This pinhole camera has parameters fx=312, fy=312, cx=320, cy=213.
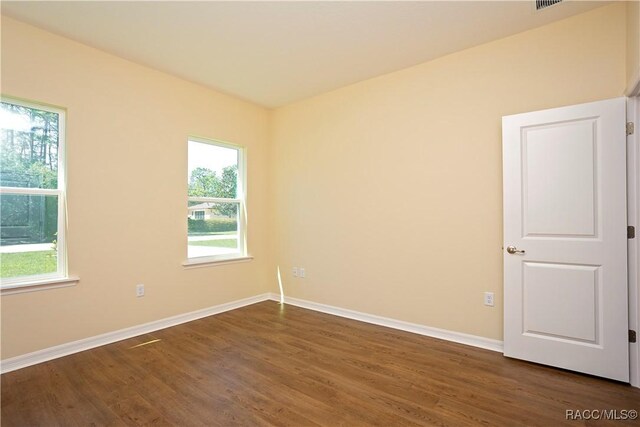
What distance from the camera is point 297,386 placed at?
227 centimetres

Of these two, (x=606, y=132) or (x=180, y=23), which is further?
(x=180, y=23)

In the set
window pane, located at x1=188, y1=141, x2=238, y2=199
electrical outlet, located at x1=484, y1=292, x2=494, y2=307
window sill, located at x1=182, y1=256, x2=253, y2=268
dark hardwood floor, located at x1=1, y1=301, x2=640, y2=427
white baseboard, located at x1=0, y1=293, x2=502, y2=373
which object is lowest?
dark hardwood floor, located at x1=1, y1=301, x2=640, y2=427

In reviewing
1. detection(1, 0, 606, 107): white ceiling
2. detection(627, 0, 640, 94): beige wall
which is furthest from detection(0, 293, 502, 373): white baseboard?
detection(1, 0, 606, 107): white ceiling

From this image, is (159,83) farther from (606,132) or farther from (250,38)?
(606,132)

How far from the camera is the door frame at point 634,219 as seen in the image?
2223mm

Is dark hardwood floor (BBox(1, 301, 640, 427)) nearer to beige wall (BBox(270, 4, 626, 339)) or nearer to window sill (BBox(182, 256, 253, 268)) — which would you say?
beige wall (BBox(270, 4, 626, 339))

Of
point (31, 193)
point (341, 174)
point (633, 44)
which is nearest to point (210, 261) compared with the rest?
point (31, 193)

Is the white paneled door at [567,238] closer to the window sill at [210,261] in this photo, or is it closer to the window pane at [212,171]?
the window sill at [210,261]

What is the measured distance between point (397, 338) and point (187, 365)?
1976mm

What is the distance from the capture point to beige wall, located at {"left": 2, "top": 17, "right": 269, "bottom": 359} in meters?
2.65

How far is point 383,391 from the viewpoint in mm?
2197

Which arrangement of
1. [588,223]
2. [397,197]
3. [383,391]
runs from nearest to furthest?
[383,391], [588,223], [397,197]

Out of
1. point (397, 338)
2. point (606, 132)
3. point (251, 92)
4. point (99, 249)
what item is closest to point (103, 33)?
point (251, 92)

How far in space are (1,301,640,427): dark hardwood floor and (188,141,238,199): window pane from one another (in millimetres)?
1833
